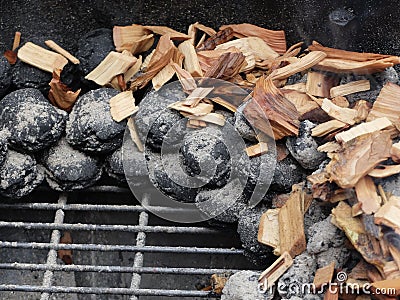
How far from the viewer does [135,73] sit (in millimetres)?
1581

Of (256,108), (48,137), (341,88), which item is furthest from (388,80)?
(48,137)

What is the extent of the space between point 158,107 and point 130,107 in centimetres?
7

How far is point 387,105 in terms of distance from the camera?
1345 millimetres

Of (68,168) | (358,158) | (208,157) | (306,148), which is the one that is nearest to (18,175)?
(68,168)

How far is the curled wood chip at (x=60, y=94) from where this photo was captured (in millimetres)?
1543

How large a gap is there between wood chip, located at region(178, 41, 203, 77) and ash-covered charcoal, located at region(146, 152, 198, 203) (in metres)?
0.20

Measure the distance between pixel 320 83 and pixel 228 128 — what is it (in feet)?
0.75

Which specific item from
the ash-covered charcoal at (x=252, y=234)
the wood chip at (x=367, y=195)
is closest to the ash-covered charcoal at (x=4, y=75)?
the ash-covered charcoal at (x=252, y=234)

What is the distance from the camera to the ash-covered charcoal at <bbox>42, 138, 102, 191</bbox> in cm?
149

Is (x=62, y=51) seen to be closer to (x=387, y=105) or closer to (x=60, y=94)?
(x=60, y=94)

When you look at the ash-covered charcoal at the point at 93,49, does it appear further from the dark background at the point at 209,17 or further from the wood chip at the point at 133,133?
the wood chip at the point at 133,133

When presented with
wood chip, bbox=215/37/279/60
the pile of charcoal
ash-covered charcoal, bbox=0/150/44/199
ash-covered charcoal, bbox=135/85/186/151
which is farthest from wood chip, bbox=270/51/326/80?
ash-covered charcoal, bbox=0/150/44/199

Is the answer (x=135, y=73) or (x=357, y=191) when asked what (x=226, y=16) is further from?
(x=357, y=191)

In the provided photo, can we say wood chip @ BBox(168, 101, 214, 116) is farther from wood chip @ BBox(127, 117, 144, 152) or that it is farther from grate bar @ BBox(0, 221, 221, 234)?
grate bar @ BBox(0, 221, 221, 234)
